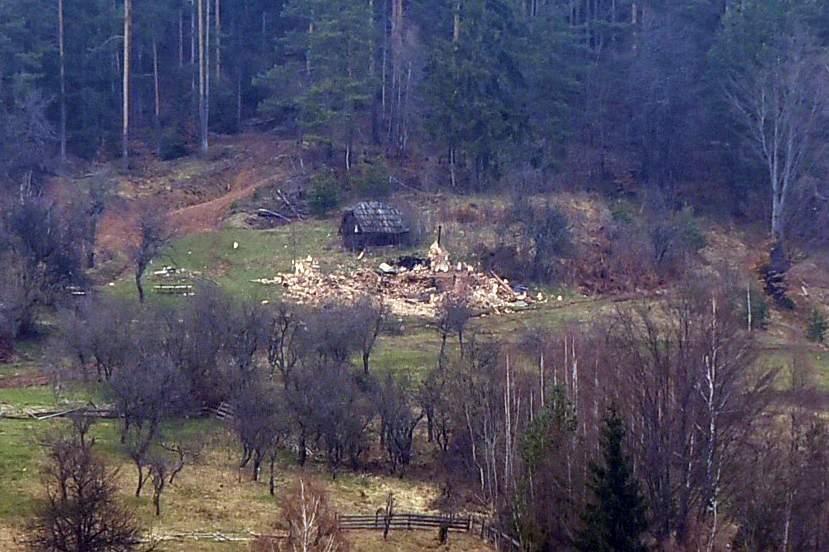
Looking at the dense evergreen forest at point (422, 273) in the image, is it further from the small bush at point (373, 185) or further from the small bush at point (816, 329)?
the small bush at point (816, 329)

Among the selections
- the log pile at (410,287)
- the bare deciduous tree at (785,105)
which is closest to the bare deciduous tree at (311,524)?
the log pile at (410,287)

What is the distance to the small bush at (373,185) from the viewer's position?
47344 millimetres

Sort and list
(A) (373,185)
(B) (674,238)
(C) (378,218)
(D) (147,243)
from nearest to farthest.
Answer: (D) (147,243), (C) (378,218), (B) (674,238), (A) (373,185)

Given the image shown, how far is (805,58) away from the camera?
47719 mm

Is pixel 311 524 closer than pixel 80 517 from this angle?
Yes

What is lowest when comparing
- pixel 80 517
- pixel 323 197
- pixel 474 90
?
pixel 80 517

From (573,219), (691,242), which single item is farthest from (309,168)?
(691,242)

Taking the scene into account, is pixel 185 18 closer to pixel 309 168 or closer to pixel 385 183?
pixel 309 168

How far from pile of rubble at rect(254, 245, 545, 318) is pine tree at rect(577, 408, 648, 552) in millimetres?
17889

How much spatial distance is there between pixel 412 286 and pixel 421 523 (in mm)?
16049

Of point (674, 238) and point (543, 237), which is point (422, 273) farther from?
point (674, 238)

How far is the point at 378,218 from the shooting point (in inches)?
1708

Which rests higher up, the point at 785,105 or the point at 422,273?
the point at 785,105

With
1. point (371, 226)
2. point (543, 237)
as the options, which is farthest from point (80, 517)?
point (543, 237)
